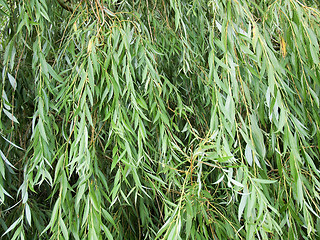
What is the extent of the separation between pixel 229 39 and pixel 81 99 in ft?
1.37

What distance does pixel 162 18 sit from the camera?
1.33 m

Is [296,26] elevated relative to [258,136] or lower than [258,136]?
elevated

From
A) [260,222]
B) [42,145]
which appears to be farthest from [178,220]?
[42,145]

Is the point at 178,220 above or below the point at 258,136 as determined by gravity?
below

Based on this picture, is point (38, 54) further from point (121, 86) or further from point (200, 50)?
point (200, 50)

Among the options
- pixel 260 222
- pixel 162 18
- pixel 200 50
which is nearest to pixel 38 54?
pixel 162 18

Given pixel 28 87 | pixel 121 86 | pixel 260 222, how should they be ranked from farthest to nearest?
pixel 28 87 < pixel 121 86 < pixel 260 222

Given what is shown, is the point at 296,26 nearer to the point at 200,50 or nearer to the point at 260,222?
the point at 200,50

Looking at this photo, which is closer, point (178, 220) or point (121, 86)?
point (178, 220)

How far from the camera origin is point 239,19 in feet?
3.30

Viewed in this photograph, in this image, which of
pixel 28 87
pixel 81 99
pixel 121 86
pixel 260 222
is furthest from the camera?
pixel 28 87

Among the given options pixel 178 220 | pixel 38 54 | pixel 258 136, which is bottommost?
pixel 178 220

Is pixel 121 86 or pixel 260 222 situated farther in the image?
pixel 121 86

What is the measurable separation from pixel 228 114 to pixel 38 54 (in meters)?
0.56
